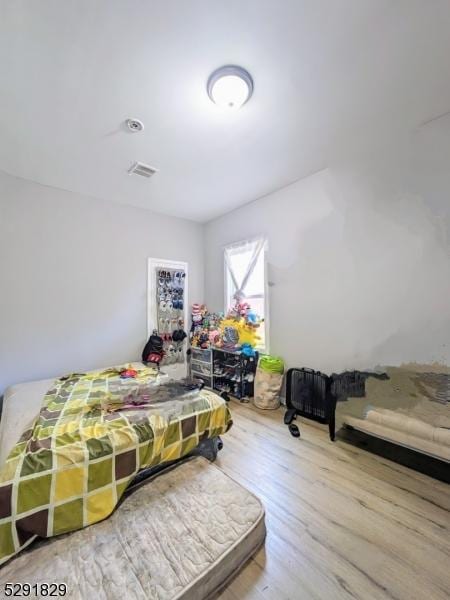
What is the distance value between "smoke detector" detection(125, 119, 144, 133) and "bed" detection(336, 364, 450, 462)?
9.50 feet

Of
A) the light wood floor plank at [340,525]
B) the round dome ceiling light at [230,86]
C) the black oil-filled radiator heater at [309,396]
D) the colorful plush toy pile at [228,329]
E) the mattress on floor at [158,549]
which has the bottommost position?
the light wood floor plank at [340,525]

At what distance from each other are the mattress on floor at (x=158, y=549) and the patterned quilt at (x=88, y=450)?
0.09 metres

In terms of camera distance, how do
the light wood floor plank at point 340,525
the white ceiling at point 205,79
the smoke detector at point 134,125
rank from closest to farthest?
A: the light wood floor plank at point 340,525 < the white ceiling at point 205,79 < the smoke detector at point 134,125

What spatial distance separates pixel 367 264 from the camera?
7.32ft

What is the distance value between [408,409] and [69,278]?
12.0ft

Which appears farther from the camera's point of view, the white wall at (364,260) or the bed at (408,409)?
the white wall at (364,260)

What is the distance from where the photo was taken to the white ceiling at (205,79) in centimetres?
120

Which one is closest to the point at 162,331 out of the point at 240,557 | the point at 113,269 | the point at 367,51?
the point at 113,269

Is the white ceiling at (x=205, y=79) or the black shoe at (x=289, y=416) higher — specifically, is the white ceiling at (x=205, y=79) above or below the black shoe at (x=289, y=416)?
above

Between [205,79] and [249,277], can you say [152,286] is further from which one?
[205,79]

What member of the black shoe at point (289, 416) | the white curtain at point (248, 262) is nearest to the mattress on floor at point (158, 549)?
the black shoe at point (289, 416)

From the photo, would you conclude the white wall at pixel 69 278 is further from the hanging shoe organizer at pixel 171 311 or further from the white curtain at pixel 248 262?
the white curtain at pixel 248 262

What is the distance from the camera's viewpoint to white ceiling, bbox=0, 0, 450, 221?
3.94ft

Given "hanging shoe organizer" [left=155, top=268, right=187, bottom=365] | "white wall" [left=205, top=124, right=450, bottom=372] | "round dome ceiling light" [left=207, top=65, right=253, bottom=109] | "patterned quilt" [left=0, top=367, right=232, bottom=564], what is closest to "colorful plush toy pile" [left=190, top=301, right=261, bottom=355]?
"hanging shoe organizer" [left=155, top=268, right=187, bottom=365]
